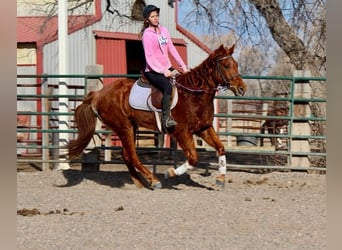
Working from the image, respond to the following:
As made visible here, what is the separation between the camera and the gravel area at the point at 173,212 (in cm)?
445

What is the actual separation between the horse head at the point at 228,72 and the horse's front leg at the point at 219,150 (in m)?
0.66

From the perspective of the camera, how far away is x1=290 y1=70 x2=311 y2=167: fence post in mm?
8992

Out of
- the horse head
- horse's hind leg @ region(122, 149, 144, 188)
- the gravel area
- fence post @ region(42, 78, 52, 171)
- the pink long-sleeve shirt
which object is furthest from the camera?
fence post @ region(42, 78, 52, 171)

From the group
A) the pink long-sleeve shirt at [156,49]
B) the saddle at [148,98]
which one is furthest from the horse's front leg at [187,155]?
the pink long-sleeve shirt at [156,49]

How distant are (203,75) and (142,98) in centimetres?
85

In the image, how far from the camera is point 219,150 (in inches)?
292

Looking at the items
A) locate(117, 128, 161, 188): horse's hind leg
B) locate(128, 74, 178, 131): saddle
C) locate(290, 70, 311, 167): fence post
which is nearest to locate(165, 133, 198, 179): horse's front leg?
locate(128, 74, 178, 131): saddle

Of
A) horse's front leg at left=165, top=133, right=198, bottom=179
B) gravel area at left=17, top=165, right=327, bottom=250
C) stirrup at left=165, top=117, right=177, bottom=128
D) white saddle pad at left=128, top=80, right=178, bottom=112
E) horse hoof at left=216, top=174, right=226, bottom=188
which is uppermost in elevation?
white saddle pad at left=128, top=80, right=178, bottom=112

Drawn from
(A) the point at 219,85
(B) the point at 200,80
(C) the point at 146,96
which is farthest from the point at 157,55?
(A) the point at 219,85

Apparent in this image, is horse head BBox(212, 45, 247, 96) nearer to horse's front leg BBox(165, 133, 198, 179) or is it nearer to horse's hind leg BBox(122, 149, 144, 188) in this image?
horse's front leg BBox(165, 133, 198, 179)

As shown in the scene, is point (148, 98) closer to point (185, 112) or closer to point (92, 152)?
point (185, 112)

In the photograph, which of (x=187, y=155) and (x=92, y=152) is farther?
(x=92, y=152)

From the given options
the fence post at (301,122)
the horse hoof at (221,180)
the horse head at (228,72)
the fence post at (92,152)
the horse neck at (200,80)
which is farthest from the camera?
the fence post at (92,152)

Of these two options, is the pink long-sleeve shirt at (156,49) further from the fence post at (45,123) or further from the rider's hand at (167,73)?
the fence post at (45,123)
